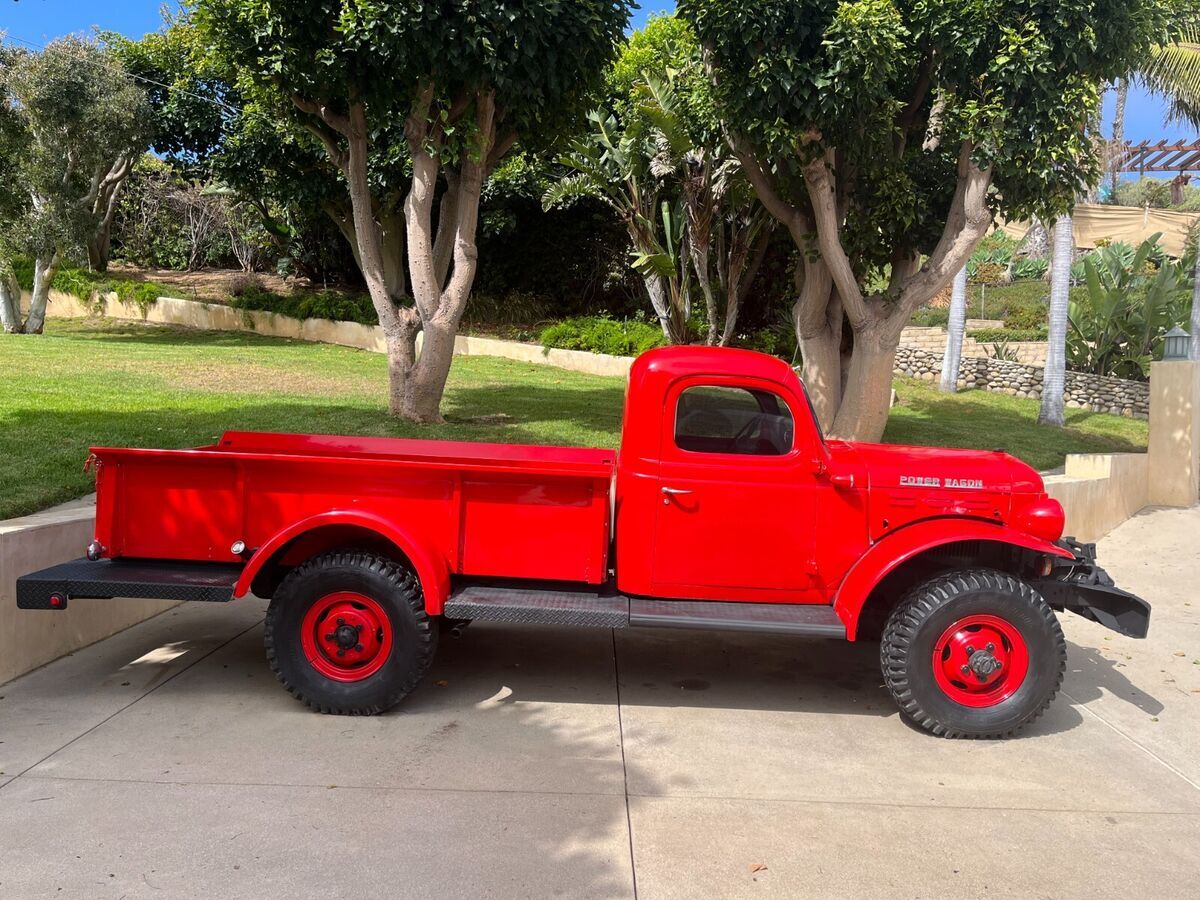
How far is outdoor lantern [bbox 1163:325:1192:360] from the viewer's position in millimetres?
11328

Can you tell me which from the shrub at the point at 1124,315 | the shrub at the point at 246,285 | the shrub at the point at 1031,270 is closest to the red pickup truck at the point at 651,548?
the shrub at the point at 1124,315

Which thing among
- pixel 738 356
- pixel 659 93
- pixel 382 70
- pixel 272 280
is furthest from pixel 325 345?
pixel 738 356

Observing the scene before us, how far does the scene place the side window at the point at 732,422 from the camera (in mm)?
4746

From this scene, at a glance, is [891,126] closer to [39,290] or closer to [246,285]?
[39,290]

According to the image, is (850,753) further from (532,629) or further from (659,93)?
(659,93)

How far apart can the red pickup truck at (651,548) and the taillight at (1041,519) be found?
0.04ft

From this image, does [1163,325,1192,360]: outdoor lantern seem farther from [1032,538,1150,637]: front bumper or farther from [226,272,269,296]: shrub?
[226,272,269,296]: shrub

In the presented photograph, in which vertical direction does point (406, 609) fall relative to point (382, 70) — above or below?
below

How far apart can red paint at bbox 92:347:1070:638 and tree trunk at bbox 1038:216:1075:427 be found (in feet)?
41.8

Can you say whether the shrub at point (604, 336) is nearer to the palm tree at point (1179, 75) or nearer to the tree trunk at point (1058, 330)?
the tree trunk at point (1058, 330)

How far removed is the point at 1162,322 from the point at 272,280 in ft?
75.7

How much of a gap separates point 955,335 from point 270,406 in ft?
43.2

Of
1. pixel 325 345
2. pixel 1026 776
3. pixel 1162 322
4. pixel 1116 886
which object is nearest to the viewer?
pixel 1116 886

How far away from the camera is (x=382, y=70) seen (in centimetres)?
1045
